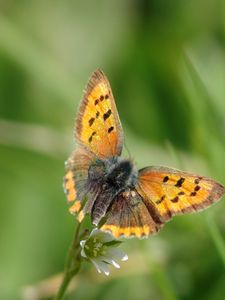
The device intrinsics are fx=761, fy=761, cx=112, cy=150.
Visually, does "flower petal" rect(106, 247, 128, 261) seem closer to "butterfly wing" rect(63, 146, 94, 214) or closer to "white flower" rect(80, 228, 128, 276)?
"white flower" rect(80, 228, 128, 276)

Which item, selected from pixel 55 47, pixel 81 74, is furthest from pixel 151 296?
pixel 55 47

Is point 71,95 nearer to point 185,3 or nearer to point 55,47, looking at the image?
point 55,47

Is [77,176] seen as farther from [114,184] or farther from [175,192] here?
[175,192]

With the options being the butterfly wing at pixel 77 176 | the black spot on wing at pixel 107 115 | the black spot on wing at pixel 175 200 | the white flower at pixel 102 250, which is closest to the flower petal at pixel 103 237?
the white flower at pixel 102 250

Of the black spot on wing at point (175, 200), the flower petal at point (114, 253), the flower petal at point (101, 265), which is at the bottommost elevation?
the flower petal at point (101, 265)

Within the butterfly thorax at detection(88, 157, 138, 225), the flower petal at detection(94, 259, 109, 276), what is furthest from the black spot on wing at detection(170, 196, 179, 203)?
the flower petal at detection(94, 259, 109, 276)

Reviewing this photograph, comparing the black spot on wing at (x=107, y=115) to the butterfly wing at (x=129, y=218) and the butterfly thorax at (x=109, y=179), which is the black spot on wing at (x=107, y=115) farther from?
the butterfly wing at (x=129, y=218)

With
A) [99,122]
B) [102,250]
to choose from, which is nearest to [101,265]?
[102,250]
